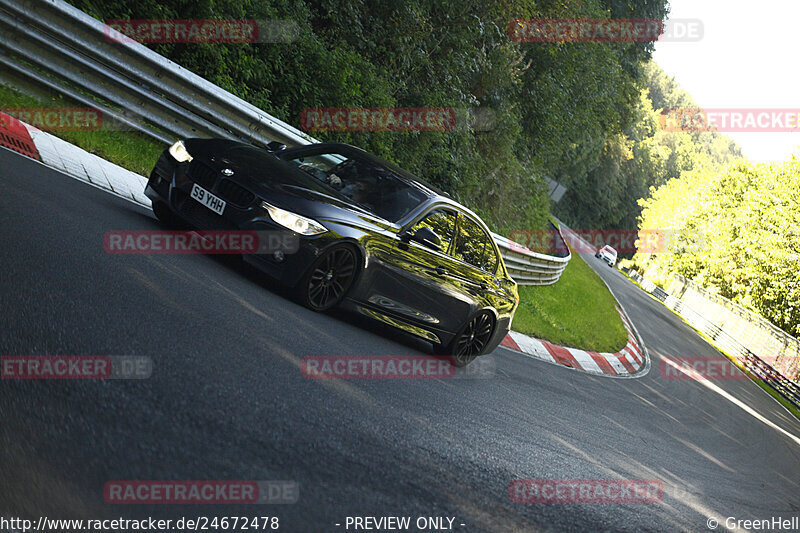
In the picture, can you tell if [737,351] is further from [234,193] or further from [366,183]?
[234,193]

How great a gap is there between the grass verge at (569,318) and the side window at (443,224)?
488cm

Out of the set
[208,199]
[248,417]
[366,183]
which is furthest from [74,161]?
[248,417]

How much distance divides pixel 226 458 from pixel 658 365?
15.0m

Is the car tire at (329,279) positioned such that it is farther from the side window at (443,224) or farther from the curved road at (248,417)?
the side window at (443,224)

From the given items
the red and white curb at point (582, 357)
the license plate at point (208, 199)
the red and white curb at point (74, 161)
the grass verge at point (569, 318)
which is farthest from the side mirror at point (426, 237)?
the grass verge at point (569, 318)

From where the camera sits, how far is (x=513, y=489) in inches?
167

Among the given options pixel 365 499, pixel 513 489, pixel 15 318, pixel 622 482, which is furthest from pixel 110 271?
pixel 622 482

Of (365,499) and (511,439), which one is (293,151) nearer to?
(511,439)

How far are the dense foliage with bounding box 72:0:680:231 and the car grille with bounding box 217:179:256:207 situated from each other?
18.3 feet

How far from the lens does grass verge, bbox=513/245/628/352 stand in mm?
13156

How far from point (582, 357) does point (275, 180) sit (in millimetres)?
8237

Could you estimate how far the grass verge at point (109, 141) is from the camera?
8406 mm

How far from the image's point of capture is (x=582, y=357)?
12.7 meters

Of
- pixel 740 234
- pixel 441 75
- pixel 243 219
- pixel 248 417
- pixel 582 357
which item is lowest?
pixel 248 417
